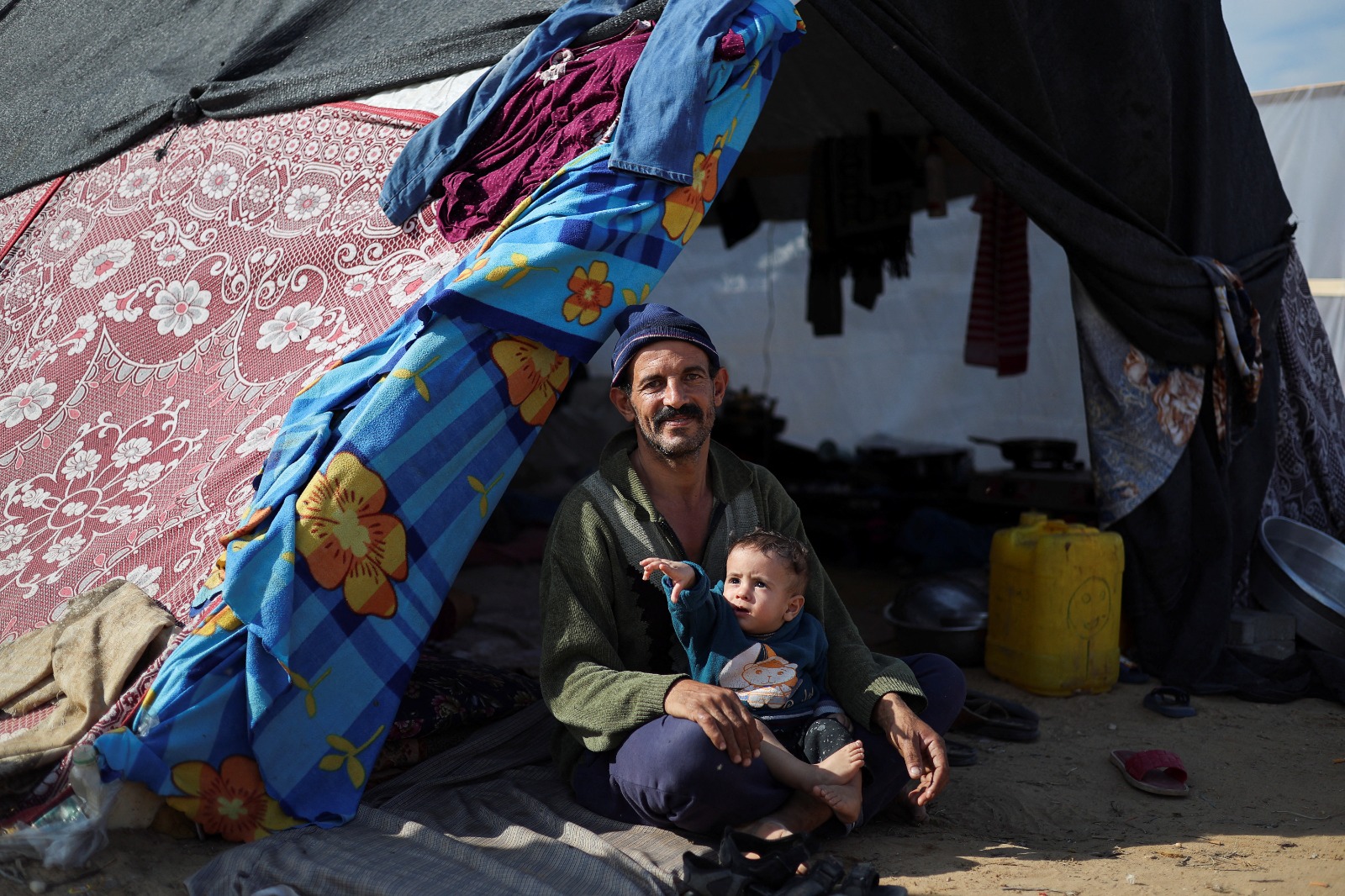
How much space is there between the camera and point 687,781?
2.36m

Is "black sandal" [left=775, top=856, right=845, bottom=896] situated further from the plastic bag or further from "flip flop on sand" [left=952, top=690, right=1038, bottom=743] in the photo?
the plastic bag

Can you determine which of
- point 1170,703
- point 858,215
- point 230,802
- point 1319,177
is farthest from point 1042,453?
point 230,802

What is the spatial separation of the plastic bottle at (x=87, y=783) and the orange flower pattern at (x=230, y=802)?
0.15 metres

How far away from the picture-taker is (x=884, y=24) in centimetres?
349

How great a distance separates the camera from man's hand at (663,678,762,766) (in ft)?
7.65

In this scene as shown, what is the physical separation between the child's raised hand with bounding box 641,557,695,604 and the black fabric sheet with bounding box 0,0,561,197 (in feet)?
6.32

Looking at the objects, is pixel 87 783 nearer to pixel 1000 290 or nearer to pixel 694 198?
pixel 694 198

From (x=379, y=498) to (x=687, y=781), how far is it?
97cm

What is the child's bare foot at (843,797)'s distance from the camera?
2.43 m

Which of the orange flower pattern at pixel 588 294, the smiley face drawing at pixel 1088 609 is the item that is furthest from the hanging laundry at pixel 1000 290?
the orange flower pattern at pixel 588 294

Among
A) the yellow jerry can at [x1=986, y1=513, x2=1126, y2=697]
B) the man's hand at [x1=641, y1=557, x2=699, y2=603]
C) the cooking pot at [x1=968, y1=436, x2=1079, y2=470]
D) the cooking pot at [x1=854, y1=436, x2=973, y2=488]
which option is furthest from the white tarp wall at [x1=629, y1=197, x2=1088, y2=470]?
the man's hand at [x1=641, y1=557, x2=699, y2=603]

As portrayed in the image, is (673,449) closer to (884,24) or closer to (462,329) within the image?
(462,329)

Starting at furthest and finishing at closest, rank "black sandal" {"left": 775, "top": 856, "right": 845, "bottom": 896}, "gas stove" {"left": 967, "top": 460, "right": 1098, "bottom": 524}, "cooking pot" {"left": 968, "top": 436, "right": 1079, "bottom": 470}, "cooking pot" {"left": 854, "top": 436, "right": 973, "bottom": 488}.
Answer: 1. "cooking pot" {"left": 854, "top": 436, "right": 973, "bottom": 488}
2. "cooking pot" {"left": 968, "top": 436, "right": 1079, "bottom": 470}
3. "gas stove" {"left": 967, "top": 460, "right": 1098, "bottom": 524}
4. "black sandal" {"left": 775, "top": 856, "right": 845, "bottom": 896}

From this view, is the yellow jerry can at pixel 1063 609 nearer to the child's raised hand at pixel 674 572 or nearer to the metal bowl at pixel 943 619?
the metal bowl at pixel 943 619
